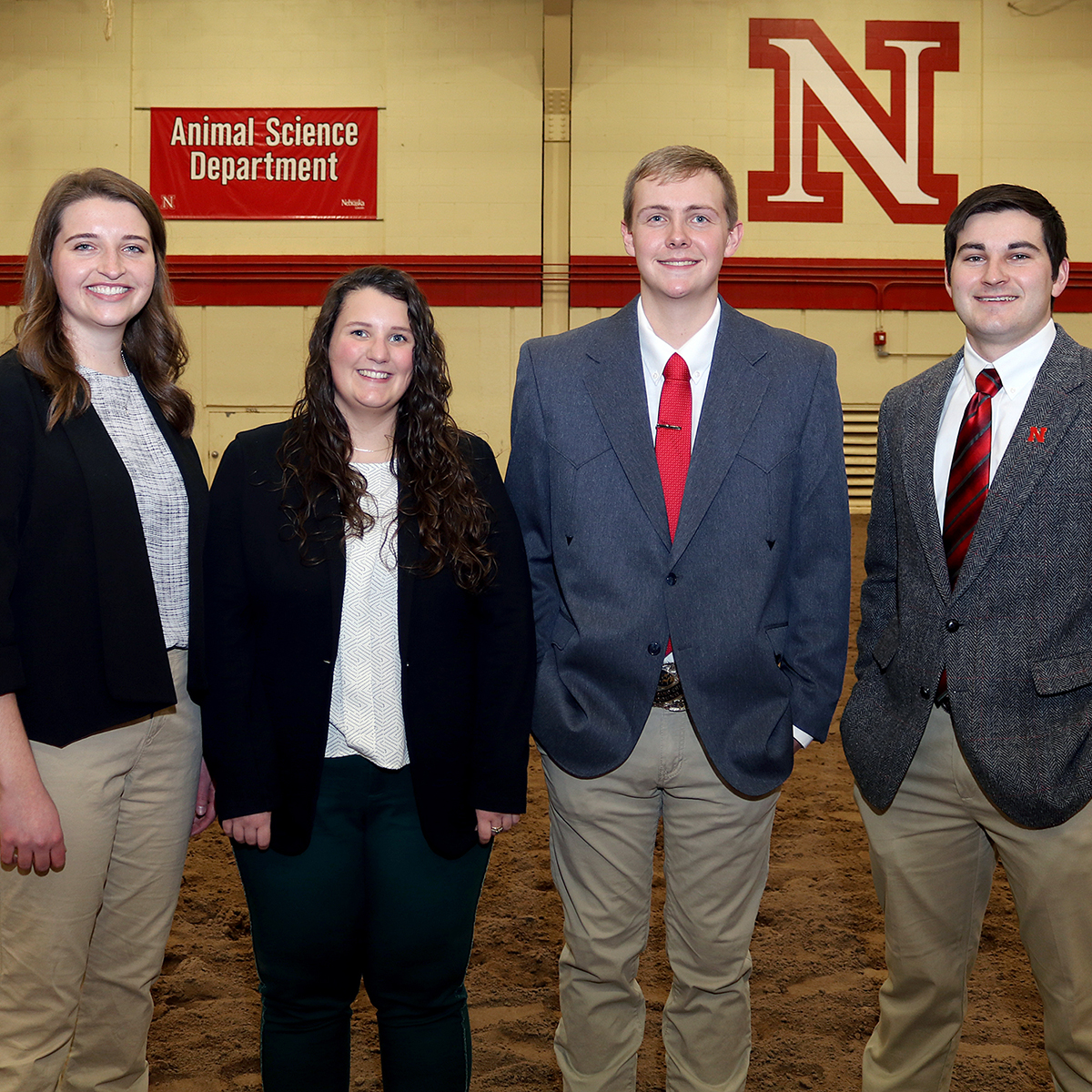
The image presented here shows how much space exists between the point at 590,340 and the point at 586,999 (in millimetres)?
1267

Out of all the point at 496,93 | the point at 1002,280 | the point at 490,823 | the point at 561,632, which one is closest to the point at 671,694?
the point at 561,632

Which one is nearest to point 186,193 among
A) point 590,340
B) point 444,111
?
point 444,111

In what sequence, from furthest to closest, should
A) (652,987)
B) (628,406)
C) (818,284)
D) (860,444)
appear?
(860,444) < (818,284) < (652,987) < (628,406)

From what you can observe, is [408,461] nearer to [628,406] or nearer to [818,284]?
[628,406]

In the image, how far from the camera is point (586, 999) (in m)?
1.99

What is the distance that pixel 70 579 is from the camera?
68.5 inches

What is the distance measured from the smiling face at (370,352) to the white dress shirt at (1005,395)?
1.03 metres

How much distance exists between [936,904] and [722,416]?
3.29 ft

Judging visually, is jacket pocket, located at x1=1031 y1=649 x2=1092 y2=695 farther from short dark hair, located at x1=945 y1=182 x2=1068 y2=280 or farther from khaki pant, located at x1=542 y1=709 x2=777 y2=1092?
short dark hair, located at x1=945 y1=182 x2=1068 y2=280

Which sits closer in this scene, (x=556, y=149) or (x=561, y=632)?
(x=561, y=632)

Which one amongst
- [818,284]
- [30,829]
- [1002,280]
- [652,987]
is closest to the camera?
[30,829]

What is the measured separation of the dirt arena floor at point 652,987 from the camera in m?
2.45

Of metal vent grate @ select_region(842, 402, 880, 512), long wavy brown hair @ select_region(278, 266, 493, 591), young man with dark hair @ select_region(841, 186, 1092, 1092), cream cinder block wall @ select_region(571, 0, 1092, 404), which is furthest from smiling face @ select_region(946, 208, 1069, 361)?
metal vent grate @ select_region(842, 402, 880, 512)

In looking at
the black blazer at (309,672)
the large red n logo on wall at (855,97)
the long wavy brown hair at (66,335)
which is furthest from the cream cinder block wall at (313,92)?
the black blazer at (309,672)
